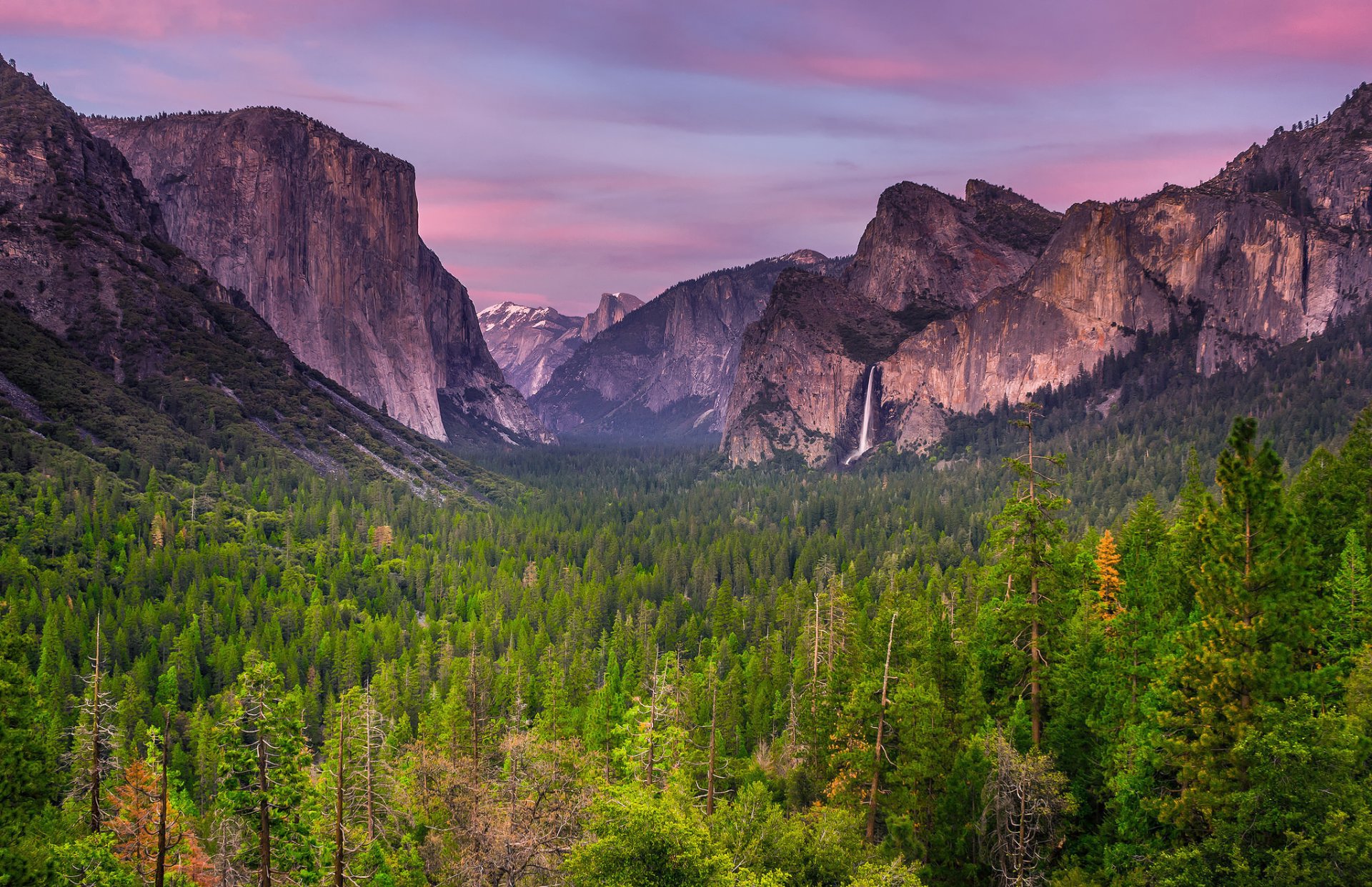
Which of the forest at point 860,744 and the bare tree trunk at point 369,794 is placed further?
the bare tree trunk at point 369,794

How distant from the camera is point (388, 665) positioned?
282 feet

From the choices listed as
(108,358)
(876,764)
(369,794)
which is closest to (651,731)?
(876,764)

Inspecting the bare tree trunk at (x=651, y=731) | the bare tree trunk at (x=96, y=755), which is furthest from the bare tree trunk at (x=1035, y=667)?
the bare tree trunk at (x=96, y=755)

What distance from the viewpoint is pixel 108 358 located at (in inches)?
6762

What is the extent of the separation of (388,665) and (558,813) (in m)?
58.7

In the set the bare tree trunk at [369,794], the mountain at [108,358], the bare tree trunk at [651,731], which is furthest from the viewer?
the mountain at [108,358]

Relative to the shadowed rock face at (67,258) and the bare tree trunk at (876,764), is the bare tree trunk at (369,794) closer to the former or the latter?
the bare tree trunk at (876,764)

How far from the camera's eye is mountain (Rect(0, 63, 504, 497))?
483 ft

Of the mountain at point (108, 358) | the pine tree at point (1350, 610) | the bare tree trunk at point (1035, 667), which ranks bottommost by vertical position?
the bare tree trunk at point (1035, 667)

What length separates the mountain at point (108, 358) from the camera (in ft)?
483

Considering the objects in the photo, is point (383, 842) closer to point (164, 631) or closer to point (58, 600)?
point (164, 631)

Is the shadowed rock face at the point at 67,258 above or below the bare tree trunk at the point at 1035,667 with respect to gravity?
above

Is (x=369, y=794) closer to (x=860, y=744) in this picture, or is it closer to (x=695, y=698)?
(x=860, y=744)

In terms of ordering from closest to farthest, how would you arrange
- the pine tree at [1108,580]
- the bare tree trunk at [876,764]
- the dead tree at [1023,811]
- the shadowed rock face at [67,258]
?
the dead tree at [1023,811], the bare tree trunk at [876,764], the pine tree at [1108,580], the shadowed rock face at [67,258]
